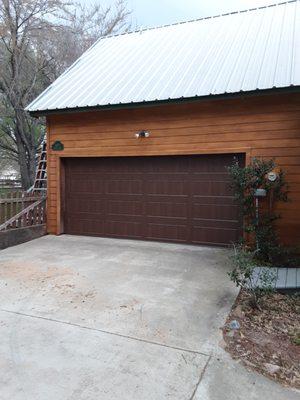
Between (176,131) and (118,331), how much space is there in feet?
16.7

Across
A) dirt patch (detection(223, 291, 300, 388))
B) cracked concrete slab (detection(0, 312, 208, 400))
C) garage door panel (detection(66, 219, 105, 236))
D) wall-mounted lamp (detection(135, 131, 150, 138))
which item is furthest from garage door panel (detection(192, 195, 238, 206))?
cracked concrete slab (detection(0, 312, 208, 400))

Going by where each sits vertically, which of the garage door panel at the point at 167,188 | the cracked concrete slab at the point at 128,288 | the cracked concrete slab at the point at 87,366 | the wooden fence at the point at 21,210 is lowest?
the cracked concrete slab at the point at 87,366

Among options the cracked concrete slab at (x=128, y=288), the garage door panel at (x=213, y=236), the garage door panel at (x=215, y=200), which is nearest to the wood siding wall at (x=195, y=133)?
the garage door panel at (x=215, y=200)

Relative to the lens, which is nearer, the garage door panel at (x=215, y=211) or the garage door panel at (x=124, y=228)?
the garage door panel at (x=215, y=211)

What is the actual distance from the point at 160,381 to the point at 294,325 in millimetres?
1900

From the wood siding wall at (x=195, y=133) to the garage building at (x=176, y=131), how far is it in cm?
2

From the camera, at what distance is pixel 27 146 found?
49.2ft

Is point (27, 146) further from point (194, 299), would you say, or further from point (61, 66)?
point (194, 299)

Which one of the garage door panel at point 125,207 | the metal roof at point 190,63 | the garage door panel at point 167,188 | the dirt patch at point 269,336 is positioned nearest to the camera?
the dirt patch at point 269,336

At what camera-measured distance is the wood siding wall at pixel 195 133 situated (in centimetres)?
698

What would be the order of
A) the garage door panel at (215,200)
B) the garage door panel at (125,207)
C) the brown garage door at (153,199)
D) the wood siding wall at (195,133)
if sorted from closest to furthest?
the wood siding wall at (195,133) → the garage door panel at (215,200) → the brown garage door at (153,199) → the garage door panel at (125,207)

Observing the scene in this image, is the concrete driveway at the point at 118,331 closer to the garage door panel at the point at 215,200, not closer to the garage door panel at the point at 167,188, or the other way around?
the garage door panel at the point at 215,200

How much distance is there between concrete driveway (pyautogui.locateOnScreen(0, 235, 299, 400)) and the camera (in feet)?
9.48

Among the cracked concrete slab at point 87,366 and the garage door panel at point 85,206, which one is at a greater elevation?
the garage door panel at point 85,206
